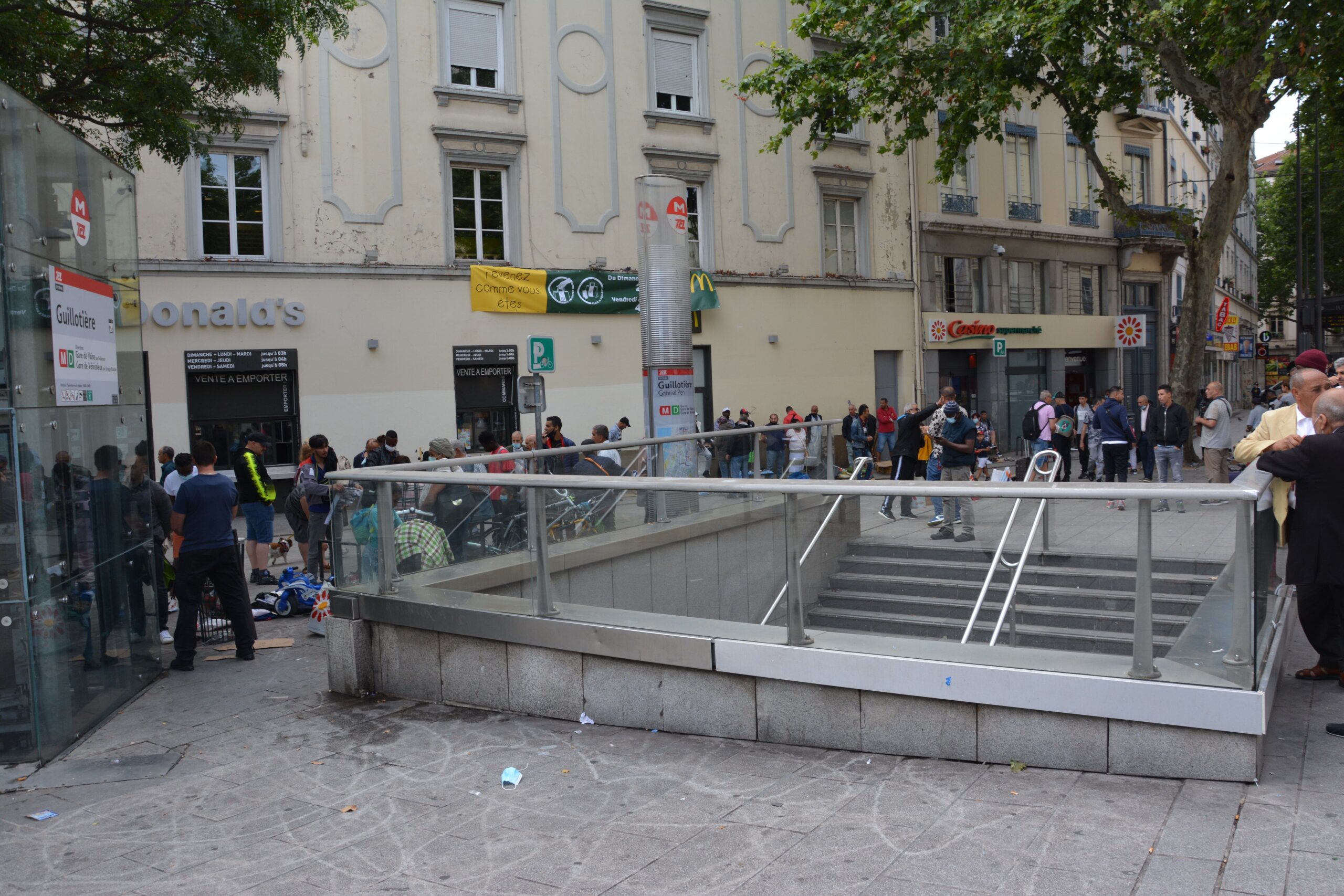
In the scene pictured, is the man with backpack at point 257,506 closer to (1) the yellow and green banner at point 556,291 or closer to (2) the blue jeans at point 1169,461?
(1) the yellow and green banner at point 556,291

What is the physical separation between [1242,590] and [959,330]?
24457 millimetres

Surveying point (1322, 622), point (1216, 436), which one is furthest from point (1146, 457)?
point (1322, 622)

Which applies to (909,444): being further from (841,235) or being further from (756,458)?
(841,235)

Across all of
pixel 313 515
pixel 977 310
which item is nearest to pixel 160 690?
pixel 313 515

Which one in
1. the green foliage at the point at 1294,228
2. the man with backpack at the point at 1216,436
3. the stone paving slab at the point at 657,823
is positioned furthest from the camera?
the green foliage at the point at 1294,228

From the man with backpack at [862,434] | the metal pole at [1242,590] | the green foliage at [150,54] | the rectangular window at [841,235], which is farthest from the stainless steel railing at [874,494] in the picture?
the rectangular window at [841,235]

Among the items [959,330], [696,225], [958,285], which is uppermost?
[696,225]

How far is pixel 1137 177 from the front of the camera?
34.7 metres

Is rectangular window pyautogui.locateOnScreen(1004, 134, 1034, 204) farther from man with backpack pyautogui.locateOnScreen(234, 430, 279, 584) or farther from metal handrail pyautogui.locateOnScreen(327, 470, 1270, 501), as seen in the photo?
metal handrail pyautogui.locateOnScreen(327, 470, 1270, 501)

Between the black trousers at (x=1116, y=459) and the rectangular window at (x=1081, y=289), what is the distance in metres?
17.1

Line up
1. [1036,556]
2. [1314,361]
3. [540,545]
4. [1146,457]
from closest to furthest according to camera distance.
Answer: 1. [1036,556]
2. [540,545]
3. [1314,361]
4. [1146,457]

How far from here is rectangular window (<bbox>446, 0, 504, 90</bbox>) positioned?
2066cm

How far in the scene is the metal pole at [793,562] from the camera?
5727 millimetres

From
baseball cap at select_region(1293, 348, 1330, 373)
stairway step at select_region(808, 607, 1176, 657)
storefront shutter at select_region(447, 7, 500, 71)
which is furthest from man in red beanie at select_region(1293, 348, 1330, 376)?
storefront shutter at select_region(447, 7, 500, 71)
